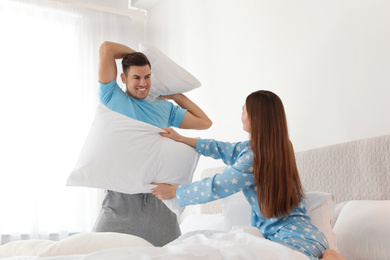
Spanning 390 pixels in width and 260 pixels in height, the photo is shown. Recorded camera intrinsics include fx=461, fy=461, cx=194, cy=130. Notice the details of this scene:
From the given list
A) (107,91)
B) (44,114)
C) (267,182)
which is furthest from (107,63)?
(44,114)

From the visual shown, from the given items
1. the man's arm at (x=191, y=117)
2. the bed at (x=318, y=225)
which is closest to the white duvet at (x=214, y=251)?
the bed at (x=318, y=225)

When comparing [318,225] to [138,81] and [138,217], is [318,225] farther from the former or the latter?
[138,81]

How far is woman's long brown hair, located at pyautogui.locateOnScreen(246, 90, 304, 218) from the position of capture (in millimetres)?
1599

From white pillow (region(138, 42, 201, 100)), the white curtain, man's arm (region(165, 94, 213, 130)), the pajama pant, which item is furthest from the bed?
the white curtain

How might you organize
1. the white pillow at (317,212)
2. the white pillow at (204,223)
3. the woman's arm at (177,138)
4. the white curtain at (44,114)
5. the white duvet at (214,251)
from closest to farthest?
the white duvet at (214,251) < the white pillow at (317,212) < the woman's arm at (177,138) < the white pillow at (204,223) < the white curtain at (44,114)

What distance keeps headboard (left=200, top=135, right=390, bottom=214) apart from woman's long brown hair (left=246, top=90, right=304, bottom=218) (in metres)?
0.37

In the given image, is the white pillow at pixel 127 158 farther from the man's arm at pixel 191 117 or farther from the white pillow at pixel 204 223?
the white pillow at pixel 204 223

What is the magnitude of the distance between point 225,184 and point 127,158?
1.38 feet

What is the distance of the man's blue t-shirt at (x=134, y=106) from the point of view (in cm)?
200

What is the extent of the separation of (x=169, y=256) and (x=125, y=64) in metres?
1.17

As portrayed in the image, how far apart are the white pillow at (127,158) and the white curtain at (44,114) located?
73.1 inches

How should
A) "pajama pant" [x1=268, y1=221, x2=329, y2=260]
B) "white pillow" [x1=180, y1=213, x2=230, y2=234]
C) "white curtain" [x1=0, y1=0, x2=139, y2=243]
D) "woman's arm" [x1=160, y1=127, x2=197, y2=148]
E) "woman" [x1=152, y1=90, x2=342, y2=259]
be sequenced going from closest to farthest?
"pajama pant" [x1=268, y1=221, x2=329, y2=260] → "woman" [x1=152, y1=90, x2=342, y2=259] → "woman's arm" [x1=160, y1=127, x2=197, y2=148] → "white pillow" [x1=180, y1=213, x2=230, y2=234] → "white curtain" [x1=0, y1=0, x2=139, y2=243]

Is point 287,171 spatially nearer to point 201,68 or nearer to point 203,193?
point 203,193

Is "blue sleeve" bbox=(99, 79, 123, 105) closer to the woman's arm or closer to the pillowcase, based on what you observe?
the woman's arm
